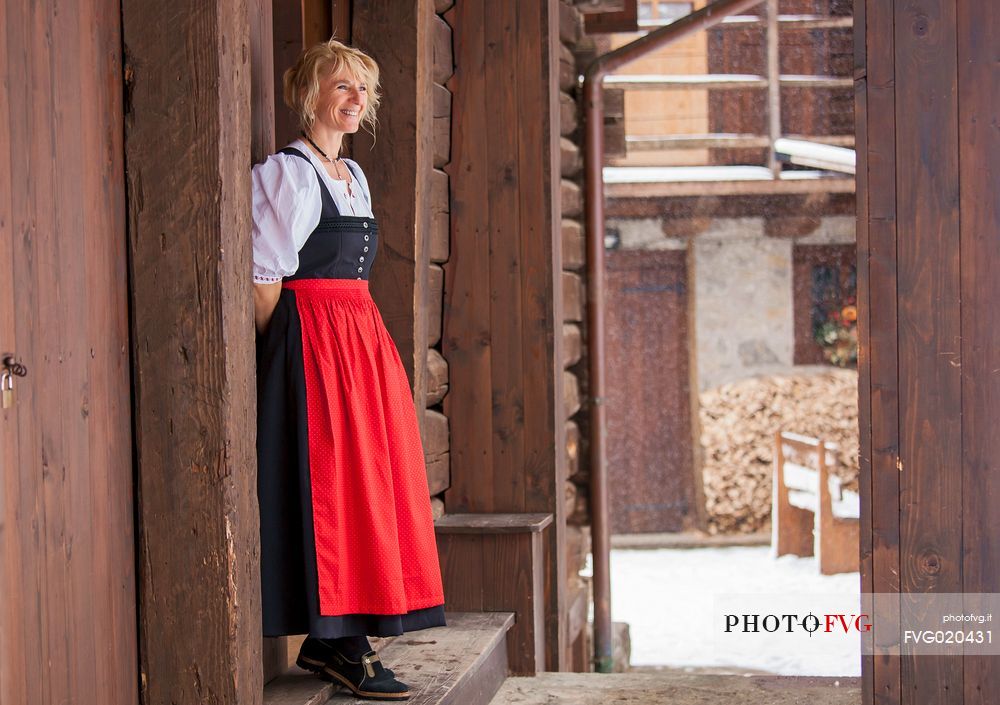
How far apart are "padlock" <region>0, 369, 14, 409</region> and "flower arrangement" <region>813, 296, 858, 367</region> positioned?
896 centimetres

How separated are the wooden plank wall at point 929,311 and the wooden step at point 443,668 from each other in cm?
101

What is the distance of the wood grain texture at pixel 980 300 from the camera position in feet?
9.37

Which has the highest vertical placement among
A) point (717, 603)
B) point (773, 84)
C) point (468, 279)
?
point (773, 84)

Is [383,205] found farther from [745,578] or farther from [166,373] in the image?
[745,578]

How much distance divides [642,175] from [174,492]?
8.00 m

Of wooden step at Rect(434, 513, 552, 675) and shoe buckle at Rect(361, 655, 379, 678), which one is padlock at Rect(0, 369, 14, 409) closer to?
shoe buckle at Rect(361, 655, 379, 678)

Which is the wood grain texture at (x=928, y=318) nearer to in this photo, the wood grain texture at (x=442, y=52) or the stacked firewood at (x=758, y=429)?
the wood grain texture at (x=442, y=52)

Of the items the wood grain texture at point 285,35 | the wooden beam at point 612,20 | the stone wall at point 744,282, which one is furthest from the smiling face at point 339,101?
the stone wall at point 744,282

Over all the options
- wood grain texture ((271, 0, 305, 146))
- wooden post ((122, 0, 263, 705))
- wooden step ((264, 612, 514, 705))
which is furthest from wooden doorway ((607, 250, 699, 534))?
wooden post ((122, 0, 263, 705))

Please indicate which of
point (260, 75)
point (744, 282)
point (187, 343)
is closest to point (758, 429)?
point (744, 282)

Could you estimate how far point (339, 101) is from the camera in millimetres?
2801

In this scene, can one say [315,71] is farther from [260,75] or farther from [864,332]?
[864,332]

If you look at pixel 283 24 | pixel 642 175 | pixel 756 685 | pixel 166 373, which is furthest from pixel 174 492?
pixel 642 175

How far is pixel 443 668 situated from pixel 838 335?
7686 mm
